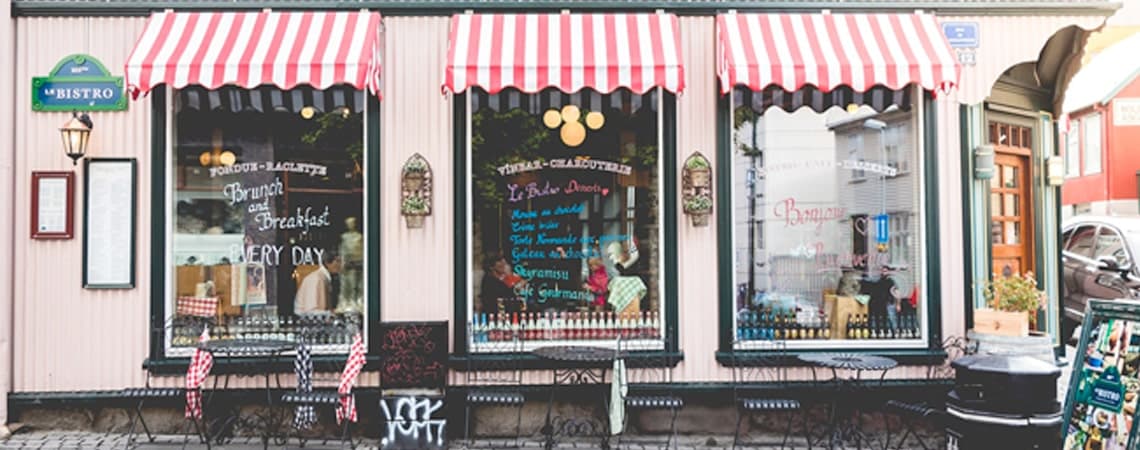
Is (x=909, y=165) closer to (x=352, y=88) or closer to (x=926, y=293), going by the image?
(x=926, y=293)

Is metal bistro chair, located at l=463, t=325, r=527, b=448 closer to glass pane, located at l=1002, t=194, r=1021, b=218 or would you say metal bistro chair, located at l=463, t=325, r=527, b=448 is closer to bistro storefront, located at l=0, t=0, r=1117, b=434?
bistro storefront, located at l=0, t=0, r=1117, b=434

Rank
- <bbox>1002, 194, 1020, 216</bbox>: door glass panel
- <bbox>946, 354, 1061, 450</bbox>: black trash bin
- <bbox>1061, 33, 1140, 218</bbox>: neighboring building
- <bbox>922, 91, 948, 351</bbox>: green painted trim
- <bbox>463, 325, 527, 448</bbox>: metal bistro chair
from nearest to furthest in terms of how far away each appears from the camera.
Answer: <bbox>946, 354, 1061, 450</bbox>: black trash bin < <bbox>463, 325, 527, 448</bbox>: metal bistro chair < <bbox>922, 91, 948, 351</bbox>: green painted trim < <bbox>1002, 194, 1020, 216</bbox>: door glass panel < <bbox>1061, 33, 1140, 218</bbox>: neighboring building

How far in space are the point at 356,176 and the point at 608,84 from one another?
7.96 ft

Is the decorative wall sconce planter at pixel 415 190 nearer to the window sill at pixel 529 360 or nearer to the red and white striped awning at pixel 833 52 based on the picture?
the window sill at pixel 529 360

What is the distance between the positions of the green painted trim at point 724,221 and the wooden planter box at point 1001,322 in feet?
6.71

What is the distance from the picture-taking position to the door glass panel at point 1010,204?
27.7ft

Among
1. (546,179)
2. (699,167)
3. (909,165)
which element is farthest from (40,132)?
(909,165)

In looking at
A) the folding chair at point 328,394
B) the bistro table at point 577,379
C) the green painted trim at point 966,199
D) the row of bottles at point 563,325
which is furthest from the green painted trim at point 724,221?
the folding chair at point 328,394

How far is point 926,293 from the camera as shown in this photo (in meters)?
7.64

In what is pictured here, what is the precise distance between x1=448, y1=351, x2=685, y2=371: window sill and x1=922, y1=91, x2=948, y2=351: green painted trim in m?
2.21

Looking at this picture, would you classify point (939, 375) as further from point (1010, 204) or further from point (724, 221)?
point (724, 221)

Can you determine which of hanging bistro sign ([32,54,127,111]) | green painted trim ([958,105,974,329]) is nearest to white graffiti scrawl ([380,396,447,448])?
hanging bistro sign ([32,54,127,111])

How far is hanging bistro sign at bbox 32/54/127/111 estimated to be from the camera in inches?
292

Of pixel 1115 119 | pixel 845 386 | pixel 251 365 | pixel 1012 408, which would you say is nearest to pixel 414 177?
pixel 251 365
